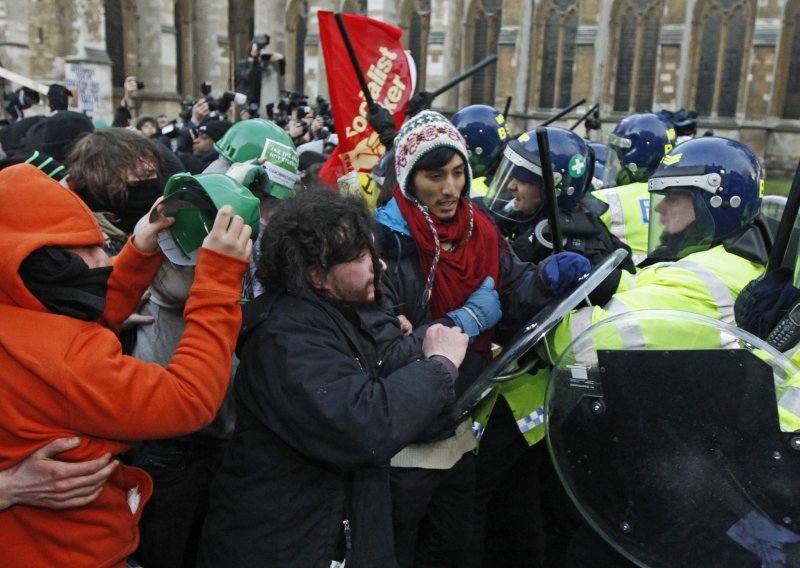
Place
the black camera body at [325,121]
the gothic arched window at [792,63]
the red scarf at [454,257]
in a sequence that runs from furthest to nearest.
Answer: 1. the gothic arched window at [792,63]
2. the black camera body at [325,121]
3. the red scarf at [454,257]

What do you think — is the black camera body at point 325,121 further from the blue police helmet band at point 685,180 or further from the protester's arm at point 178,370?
the protester's arm at point 178,370

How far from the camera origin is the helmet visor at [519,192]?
132 inches

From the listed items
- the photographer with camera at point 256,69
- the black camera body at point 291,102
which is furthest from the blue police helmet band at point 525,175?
the black camera body at point 291,102

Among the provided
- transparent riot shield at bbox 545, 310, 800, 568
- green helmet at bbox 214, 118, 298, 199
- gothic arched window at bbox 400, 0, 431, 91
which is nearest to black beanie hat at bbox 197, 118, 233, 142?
green helmet at bbox 214, 118, 298, 199

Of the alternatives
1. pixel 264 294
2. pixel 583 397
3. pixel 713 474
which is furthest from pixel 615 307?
pixel 264 294

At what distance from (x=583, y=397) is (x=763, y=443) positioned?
42 cm

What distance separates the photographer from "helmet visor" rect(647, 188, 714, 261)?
2.59 metres

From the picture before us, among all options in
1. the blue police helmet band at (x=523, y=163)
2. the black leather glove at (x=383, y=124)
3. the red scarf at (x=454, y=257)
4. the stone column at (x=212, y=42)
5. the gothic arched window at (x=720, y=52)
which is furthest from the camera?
the stone column at (x=212, y=42)

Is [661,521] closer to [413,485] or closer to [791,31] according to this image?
[413,485]

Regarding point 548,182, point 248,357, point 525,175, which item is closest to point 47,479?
point 248,357

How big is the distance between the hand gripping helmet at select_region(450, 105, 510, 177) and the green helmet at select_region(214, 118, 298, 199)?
2.15 metres

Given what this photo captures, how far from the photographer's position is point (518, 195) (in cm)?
342

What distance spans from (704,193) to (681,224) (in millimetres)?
141

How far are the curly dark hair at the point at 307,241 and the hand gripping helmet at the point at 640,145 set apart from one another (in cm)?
381
